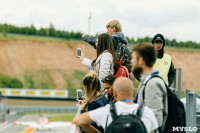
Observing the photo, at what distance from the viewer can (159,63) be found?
190 inches

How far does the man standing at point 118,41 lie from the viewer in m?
4.90

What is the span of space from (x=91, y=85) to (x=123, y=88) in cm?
94

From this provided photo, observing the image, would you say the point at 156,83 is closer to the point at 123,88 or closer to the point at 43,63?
the point at 123,88

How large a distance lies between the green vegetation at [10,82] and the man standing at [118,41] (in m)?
69.8

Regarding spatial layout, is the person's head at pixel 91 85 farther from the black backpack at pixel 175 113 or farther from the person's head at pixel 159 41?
the person's head at pixel 159 41

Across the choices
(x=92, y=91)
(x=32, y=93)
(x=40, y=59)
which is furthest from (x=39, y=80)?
(x=92, y=91)

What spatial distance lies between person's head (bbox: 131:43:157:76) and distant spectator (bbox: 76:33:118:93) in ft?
4.02

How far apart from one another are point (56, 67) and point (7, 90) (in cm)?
2337

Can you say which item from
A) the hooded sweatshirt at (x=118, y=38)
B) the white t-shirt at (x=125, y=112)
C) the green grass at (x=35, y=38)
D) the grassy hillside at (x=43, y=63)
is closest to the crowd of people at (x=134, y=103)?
the white t-shirt at (x=125, y=112)

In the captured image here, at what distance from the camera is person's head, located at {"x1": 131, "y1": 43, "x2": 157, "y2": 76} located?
3.23 m

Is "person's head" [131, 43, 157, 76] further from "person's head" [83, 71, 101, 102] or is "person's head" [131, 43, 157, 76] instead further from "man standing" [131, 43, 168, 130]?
"person's head" [83, 71, 101, 102]

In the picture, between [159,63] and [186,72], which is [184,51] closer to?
[186,72]

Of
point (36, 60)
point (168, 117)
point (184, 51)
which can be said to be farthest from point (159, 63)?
point (184, 51)

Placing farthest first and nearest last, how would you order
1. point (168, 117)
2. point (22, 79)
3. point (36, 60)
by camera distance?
point (36, 60) < point (22, 79) < point (168, 117)
